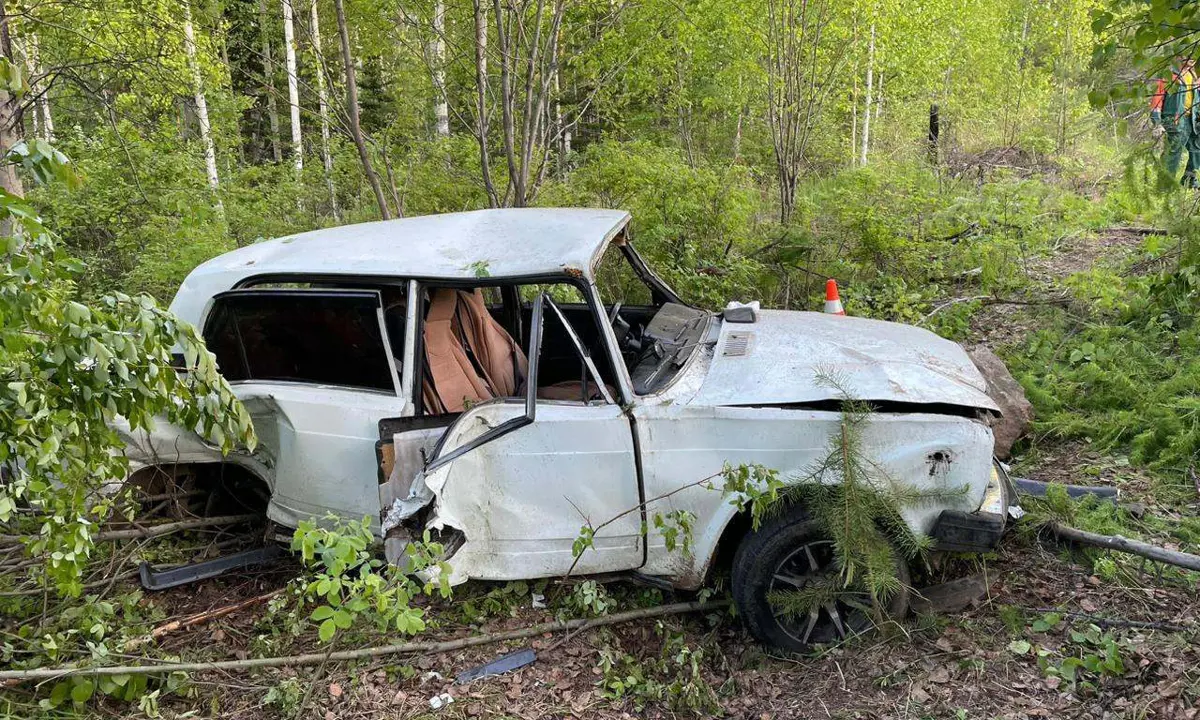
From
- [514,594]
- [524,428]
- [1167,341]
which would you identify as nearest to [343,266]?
[524,428]

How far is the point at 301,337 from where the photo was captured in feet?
12.3

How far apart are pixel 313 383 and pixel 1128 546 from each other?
3710mm

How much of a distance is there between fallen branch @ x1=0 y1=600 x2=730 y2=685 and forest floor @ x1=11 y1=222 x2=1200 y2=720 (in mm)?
52

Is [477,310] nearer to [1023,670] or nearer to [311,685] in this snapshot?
[311,685]

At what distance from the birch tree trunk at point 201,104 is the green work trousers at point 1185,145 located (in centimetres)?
860

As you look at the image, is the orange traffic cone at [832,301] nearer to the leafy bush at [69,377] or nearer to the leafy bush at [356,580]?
the leafy bush at [356,580]

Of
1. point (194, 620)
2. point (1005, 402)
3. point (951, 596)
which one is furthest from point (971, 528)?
point (194, 620)

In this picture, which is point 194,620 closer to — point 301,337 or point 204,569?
point 204,569

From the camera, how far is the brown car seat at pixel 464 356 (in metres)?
3.75

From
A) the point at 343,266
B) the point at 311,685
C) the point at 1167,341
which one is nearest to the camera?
the point at 311,685

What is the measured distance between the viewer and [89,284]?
948 centimetres

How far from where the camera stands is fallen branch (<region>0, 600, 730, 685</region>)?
3.04 m

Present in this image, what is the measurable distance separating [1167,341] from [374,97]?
58.7ft

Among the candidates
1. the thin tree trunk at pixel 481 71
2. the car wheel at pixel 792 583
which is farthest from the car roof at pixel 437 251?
the thin tree trunk at pixel 481 71
